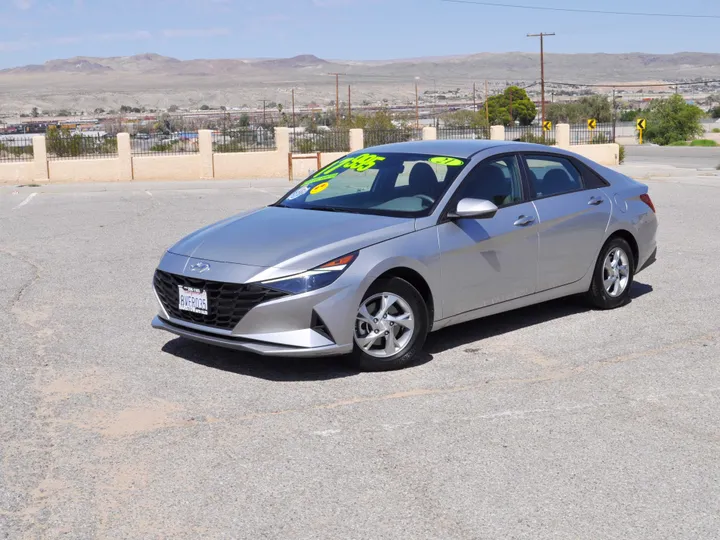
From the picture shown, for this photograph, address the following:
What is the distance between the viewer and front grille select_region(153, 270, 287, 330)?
6.56 m

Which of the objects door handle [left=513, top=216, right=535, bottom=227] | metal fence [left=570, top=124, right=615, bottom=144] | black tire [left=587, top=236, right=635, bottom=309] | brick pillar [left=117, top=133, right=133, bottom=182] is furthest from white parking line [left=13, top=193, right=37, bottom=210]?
metal fence [left=570, top=124, right=615, bottom=144]

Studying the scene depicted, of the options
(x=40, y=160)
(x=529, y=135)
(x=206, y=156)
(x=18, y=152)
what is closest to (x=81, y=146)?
(x=18, y=152)

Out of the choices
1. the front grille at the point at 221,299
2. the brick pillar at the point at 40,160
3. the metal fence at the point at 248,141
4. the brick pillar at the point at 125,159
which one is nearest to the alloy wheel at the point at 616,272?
the front grille at the point at 221,299

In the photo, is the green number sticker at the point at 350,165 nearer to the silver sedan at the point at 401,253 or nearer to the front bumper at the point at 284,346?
the silver sedan at the point at 401,253

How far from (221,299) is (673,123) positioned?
2667 inches

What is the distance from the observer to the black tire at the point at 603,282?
8.73 meters

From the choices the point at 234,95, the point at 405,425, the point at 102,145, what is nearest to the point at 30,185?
the point at 102,145

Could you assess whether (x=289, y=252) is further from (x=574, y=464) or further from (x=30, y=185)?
(x=30, y=185)

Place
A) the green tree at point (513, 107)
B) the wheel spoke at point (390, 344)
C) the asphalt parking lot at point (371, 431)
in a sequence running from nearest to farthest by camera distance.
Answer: the asphalt parking lot at point (371, 431), the wheel spoke at point (390, 344), the green tree at point (513, 107)

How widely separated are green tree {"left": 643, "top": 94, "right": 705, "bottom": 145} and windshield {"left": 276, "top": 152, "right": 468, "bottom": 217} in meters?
65.4

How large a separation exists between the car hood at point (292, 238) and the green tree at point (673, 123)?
66.3m

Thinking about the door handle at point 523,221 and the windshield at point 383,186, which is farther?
the door handle at point 523,221

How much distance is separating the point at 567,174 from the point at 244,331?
3466 millimetres

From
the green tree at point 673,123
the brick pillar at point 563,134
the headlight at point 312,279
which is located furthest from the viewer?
the green tree at point 673,123
